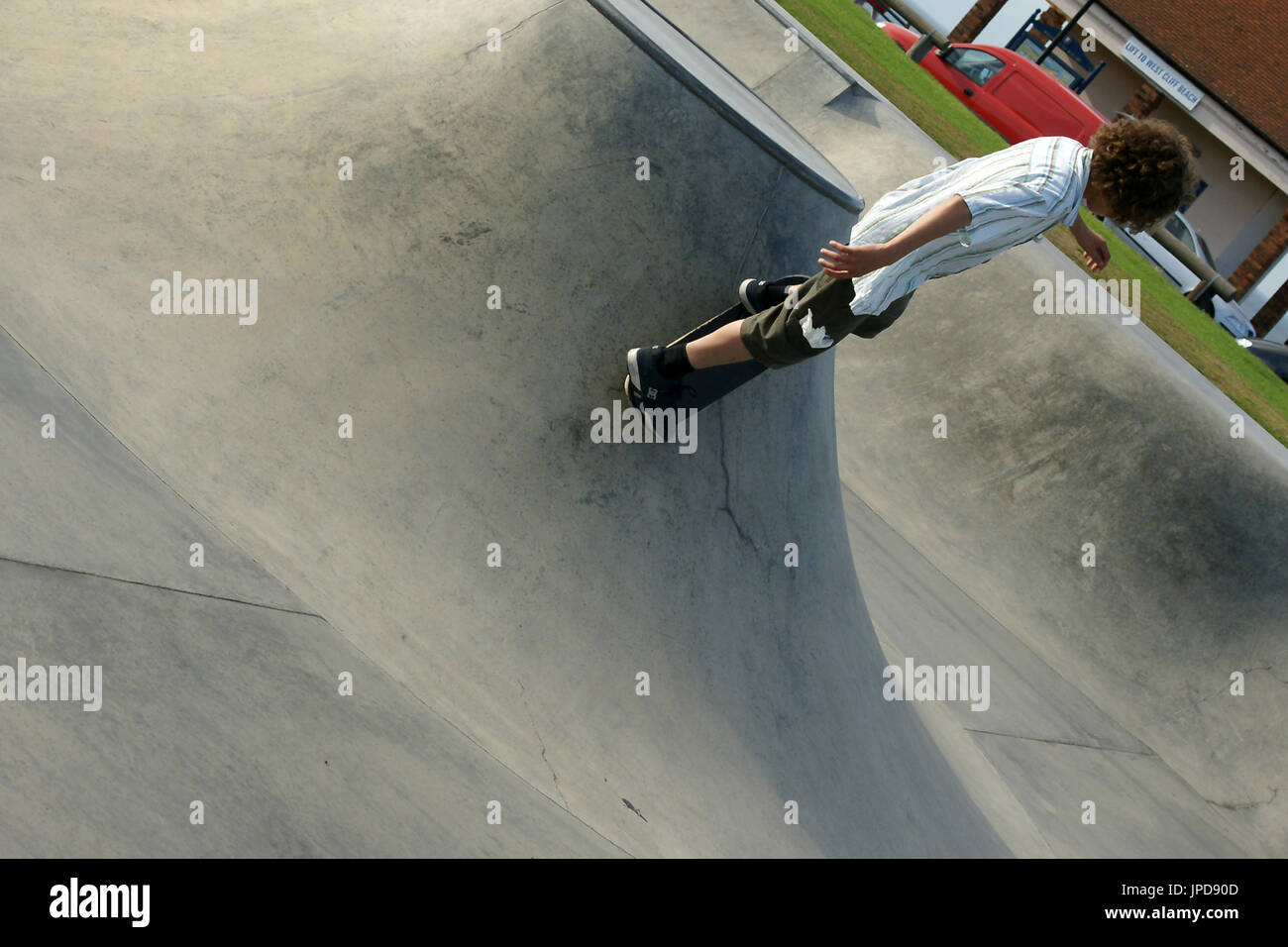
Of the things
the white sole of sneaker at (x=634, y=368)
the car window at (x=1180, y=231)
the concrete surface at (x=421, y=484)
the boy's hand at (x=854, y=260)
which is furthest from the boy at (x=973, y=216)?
the car window at (x=1180, y=231)

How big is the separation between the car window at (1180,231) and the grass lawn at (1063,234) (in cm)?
629

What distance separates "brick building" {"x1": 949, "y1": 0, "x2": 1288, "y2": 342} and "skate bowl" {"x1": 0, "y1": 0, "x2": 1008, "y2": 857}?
2570cm

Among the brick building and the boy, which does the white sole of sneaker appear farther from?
the brick building

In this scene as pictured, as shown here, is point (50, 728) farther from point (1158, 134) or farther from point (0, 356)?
point (1158, 134)

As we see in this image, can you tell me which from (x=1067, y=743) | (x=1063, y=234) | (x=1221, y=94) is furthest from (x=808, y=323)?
(x=1221, y=94)

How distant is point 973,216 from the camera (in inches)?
141

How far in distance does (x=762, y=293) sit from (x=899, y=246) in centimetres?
117

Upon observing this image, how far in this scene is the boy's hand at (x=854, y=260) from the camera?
348 cm

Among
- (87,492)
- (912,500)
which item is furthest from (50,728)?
(912,500)

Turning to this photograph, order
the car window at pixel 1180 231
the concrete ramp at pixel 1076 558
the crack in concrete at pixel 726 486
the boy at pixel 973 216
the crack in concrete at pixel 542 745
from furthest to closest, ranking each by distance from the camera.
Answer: the car window at pixel 1180 231 → the concrete ramp at pixel 1076 558 → the crack in concrete at pixel 726 486 → the crack in concrete at pixel 542 745 → the boy at pixel 973 216

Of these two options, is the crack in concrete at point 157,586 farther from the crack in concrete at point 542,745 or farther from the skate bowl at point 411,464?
the crack in concrete at point 542,745

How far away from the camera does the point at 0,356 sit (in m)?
3.87

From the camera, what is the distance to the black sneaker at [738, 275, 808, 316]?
15.0ft

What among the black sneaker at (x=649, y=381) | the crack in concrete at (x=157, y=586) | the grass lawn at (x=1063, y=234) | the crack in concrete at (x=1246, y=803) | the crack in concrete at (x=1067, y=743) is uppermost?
the grass lawn at (x=1063, y=234)
